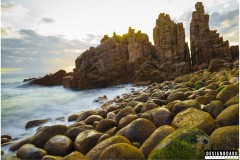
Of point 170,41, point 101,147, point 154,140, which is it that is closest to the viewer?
point 154,140

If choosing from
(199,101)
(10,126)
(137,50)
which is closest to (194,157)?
(199,101)

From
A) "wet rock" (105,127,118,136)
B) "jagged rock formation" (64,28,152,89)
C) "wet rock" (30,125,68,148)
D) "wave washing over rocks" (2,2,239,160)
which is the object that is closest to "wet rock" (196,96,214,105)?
"wave washing over rocks" (2,2,239,160)

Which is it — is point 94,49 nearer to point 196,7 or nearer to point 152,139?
point 196,7

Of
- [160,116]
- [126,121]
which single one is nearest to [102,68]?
[126,121]

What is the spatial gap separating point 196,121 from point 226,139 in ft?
3.36

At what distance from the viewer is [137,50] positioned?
5019cm

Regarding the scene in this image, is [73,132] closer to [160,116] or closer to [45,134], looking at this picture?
[45,134]

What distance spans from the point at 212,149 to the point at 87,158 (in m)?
2.47

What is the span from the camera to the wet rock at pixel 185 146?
3.54 m

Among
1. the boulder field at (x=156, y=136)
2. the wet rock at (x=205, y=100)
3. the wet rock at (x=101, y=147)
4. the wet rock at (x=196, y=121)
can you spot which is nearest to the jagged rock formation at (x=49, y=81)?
the boulder field at (x=156, y=136)

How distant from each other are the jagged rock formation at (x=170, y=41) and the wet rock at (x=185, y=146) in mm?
45114

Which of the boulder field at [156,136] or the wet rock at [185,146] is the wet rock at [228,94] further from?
the wet rock at [185,146]

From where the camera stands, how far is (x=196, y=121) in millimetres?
4770

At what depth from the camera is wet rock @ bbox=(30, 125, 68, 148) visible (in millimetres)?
6461
